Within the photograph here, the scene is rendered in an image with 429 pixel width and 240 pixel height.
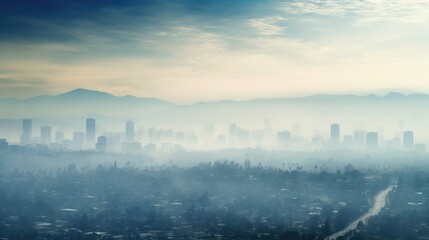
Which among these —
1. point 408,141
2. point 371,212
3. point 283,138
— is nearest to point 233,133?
point 283,138

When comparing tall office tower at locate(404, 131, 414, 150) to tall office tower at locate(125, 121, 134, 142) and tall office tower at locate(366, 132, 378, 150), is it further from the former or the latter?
tall office tower at locate(125, 121, 134, 142)

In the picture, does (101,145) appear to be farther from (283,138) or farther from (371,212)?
(371,212)

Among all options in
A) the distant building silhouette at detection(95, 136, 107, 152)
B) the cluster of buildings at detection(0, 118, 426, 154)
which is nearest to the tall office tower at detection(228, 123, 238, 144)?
the cluster of buildings at detection(0, 118, 426, 154)

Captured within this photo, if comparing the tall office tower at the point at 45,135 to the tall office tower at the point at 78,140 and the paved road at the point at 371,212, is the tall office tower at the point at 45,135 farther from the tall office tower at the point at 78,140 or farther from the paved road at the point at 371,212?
the paved road at the point at 371,212

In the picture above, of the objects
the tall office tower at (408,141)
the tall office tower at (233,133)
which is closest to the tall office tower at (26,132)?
the tall office tower at (233,133)

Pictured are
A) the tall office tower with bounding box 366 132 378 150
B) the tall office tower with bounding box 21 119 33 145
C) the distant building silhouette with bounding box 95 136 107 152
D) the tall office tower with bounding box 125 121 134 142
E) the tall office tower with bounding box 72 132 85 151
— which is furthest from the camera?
the tall office tower with bounding box 366 132 378 150

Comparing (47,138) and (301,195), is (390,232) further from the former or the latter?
(47,138)

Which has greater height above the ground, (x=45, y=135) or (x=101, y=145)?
(x=45, y=135)
